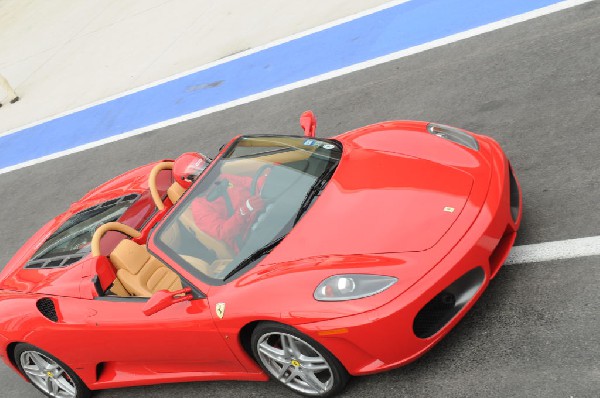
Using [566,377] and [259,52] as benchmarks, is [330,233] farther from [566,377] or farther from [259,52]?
[259,52]

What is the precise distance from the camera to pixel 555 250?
5.18m

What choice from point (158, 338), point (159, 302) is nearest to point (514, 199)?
point (159, 302)

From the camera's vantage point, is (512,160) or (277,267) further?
(512,160)

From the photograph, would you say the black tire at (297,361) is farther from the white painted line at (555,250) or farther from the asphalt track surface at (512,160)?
the white painted line at (555,250)

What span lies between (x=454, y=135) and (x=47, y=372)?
3.57 metres

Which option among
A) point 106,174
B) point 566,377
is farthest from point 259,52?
point 566,377

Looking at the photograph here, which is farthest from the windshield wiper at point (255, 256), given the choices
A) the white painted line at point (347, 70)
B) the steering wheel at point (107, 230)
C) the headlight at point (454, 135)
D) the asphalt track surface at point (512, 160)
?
the white painted line at point (347, 70)

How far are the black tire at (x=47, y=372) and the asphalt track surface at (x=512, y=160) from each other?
0.31 metres

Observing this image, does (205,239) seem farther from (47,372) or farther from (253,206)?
(47,372)

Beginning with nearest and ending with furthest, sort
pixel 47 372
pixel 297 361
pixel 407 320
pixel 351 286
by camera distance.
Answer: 1. pixel 407 320
2. pixel 351 286
3. pixel 297 361
4. pixel 47 372

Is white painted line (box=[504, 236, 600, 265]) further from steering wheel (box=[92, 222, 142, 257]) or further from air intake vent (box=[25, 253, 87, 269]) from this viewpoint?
air intake vent (box=[25, 253, 87, 269])

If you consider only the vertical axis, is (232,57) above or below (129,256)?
below

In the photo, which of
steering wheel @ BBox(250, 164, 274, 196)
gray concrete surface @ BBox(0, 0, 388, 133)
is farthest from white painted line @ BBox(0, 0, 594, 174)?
steering wheel @ BBox(250, 164, 274, 196)

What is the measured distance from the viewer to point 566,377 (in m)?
4.20
